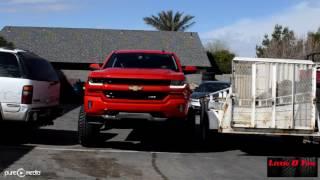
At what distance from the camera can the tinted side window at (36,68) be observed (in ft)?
38.1

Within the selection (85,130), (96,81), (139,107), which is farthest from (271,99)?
(85,130)

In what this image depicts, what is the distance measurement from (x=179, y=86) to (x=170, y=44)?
3939cm

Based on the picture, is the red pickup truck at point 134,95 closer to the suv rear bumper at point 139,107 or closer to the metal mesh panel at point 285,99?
the suv rear bumper at point 139,107

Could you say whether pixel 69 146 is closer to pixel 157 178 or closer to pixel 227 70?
pixel 157 178

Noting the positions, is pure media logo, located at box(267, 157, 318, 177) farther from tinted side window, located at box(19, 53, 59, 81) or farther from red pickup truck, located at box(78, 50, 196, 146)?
tinted side window, located at box(19, 53, 59, 81)

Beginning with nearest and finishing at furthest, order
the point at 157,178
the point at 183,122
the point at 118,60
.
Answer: the point at 157,178
the point at 183,122
the point at 118,60

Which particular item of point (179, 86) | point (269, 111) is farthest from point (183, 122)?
point (269, 111)

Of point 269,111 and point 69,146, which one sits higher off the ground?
point 269,111

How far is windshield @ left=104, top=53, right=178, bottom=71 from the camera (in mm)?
12602

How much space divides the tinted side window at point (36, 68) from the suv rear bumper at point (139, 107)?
146 cm

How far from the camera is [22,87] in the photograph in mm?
11242

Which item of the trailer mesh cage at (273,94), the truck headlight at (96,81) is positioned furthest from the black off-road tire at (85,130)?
the trailer mesh cage at (273,94)

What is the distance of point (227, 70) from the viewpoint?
186ft

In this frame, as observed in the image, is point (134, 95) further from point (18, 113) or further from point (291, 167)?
point (291, 167)
